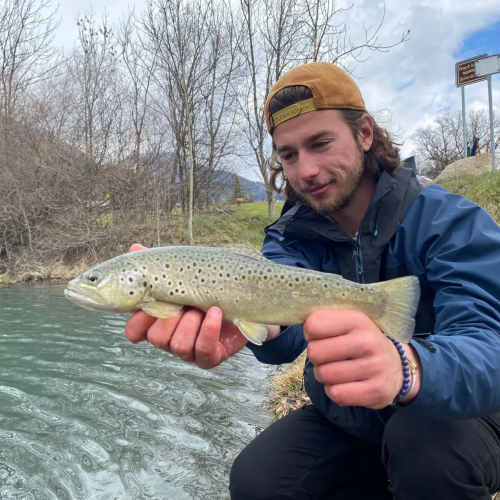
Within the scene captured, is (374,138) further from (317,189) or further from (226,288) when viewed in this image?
(226,288)

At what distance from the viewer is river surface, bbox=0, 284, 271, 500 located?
4160 millimetres

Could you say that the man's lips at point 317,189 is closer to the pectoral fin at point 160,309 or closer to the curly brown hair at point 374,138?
the curly brown hair at point 374,138

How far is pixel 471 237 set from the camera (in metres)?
2.53

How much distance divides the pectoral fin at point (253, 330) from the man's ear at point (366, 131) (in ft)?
5.80

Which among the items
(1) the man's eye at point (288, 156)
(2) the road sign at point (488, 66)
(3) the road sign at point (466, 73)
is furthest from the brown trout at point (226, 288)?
(3) the road sign at point (466, 73)

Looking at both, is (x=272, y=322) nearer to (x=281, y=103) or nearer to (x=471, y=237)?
(x=471, y=237)

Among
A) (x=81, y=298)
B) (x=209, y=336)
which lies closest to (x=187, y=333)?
(x=209, y=336)

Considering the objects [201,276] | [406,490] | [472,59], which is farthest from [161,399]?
[472,59]

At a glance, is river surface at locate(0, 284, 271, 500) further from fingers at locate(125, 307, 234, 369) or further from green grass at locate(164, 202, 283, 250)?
green grass at locate(164, 202, 283, 250)

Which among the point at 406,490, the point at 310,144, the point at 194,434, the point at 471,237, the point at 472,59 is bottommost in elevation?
the point at 194,434

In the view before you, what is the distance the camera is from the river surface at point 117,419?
4.16 meters

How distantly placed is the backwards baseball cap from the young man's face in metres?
0.06

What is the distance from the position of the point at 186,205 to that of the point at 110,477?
24623mm

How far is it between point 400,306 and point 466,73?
23084 mm
